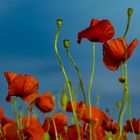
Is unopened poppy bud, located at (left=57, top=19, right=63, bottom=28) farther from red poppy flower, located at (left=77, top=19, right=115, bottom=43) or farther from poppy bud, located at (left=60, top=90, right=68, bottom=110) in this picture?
poppy bud, located at (left=60, top=90, right=68, bottom=110)

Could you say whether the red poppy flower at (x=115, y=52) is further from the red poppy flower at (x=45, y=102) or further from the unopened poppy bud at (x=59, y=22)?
the red poppy flower at (x=45, y=102)

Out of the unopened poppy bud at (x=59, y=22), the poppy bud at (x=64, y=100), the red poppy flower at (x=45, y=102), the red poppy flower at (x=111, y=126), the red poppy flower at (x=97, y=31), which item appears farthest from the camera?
the red poppy flower at (x=45, y=102)

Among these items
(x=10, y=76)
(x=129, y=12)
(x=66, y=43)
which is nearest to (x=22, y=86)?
(x=10, y=76)

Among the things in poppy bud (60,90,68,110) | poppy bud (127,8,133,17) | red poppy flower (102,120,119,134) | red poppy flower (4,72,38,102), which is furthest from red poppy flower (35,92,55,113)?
poppy bud (127,8,133,17)

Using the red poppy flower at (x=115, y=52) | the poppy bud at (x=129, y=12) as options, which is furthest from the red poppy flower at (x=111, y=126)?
the poppy bud at (x=129, y=12)

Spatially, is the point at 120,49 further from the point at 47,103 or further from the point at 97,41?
the point at 47,103

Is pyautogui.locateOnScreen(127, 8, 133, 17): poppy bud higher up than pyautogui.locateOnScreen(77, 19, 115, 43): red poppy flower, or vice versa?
pyautogui.locateOnScreen(127, 8, 133, 17): poppy bud
